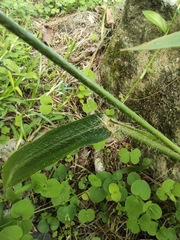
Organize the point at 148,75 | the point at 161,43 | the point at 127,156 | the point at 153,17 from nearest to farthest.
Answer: the point at 161,43, the point at 153,17, the point at 127,156, the point at 148,75

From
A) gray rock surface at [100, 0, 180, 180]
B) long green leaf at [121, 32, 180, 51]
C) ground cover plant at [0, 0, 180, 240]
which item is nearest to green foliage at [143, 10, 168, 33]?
gray rock surface at [100, 0, 180, 180]

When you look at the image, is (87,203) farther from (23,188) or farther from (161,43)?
(161,43)

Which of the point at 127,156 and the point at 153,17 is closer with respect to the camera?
the point at 153,17

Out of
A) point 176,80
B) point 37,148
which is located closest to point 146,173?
point 176,80

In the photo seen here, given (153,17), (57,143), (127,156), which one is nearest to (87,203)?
(127,156)

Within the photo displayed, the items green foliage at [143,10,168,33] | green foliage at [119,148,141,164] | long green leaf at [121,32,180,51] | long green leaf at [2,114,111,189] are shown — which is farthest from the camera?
green foliage at [119,148,141,164]

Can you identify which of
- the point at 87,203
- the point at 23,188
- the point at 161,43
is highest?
the point at 161,43

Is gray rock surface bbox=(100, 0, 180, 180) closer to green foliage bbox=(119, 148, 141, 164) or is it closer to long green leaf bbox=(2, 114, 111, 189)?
green foliage bbox=(119, 148, 141, 164)

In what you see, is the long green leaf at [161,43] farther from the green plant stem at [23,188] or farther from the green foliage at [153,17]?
the green plant stem at [23,188]
